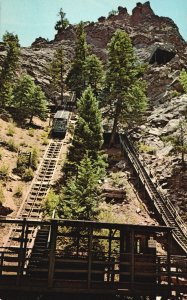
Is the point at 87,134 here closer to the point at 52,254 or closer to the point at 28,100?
the point at 28,100

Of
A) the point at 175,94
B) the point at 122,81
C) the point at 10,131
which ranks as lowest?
the point at 10,131

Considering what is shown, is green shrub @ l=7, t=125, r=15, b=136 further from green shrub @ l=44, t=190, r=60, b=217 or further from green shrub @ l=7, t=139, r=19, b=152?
green shrub @ l=44, t=190, r=60, b=217

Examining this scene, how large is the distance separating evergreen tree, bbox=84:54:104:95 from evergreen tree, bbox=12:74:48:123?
46.0 ft

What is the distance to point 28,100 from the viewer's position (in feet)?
165

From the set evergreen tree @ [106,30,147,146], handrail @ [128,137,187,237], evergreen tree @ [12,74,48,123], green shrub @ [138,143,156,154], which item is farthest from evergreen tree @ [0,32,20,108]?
handrail @ [128,137,187,237]

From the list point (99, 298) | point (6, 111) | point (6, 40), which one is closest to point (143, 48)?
point (6, 40)

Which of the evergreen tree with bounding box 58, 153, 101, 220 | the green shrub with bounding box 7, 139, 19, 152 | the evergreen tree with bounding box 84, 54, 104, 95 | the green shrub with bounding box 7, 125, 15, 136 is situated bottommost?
the evergreen tree with bounding box 58, 153, 101, 220

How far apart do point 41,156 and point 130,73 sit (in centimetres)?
1627

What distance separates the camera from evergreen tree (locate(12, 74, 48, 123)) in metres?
50.2

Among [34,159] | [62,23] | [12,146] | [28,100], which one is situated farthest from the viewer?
[62,23]

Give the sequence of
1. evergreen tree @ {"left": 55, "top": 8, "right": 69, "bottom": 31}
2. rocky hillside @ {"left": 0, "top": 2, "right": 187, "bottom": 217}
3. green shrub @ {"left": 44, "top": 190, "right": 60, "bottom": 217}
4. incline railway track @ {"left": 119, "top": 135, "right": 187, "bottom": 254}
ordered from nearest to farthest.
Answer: incline railway track @ {"left": 119, "top": 135, "right": 187, "bottom": 254} < green shrub @ {"left": 44, "top": 190, "right": 60, "bottom": 217} < rocky hillside @ {"left": 0, "top": 2, "right": 187, "bottom": 217} < evergreen tree @ {"left": 55, "top": 8, "right": 69, "bottom": 31}

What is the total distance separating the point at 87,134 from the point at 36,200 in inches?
382

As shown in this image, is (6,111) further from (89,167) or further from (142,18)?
(142,18)

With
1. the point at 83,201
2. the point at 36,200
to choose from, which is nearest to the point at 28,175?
the point at 36,200
